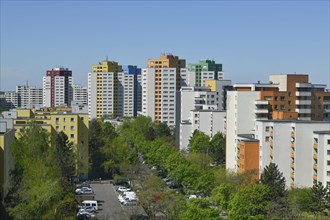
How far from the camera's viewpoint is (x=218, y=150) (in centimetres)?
3006

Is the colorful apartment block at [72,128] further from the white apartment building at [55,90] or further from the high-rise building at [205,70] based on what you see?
the white apartment building at [55,90]

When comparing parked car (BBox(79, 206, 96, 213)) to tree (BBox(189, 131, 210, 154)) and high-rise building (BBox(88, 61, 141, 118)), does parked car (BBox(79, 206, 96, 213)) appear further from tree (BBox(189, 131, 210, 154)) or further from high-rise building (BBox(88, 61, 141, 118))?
high-rise building (BBox(88, 61, 141, 118))

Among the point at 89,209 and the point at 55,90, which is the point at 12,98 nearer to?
the point at 55,90

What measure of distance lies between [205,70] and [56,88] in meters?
19.4

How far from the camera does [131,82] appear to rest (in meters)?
54.7

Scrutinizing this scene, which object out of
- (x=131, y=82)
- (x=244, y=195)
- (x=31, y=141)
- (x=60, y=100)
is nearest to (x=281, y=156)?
(x=244, y=195)

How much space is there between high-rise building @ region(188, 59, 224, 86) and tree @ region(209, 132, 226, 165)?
69.2 feet

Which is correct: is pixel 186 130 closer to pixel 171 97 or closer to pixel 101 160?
pixel 101 160

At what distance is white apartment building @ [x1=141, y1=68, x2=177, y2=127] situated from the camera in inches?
1865

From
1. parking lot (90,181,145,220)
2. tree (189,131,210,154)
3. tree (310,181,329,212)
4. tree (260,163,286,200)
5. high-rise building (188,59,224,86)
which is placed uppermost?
high-rise building (188,59,224,86)

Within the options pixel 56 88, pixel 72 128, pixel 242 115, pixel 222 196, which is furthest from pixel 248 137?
pixel 56 88

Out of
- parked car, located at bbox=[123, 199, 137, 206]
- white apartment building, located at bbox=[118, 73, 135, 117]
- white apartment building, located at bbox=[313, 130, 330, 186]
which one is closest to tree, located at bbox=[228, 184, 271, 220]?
white apartment building, located at bbox=[313, 130, 330, 186]

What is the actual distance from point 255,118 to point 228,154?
7.01ft

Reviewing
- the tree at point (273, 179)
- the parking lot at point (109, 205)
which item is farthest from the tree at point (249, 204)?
the parking lot at point (109, 205)
